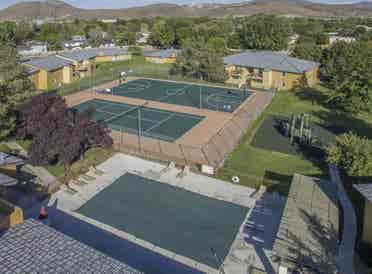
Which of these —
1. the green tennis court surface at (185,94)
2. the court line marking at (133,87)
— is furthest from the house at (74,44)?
the court line marking at (133,87)

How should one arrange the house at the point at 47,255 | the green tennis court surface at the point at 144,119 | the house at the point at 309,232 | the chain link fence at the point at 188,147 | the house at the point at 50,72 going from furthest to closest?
the house at the point at 50,72 < the green tennis court surface at the point at 144,119 < the chain link fence at the point at 188,147 < the house at the point at 309,232 < the house at the point at 47,255

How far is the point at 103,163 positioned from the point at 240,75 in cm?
2879

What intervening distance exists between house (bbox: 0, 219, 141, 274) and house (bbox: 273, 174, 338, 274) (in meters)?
6.04

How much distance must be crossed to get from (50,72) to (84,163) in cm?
2501

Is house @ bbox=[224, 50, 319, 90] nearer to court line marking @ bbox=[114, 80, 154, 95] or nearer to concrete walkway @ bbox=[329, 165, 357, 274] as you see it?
court line marking @ bbox=[114, 80, 154, 95]

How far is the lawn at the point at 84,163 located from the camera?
20.6m

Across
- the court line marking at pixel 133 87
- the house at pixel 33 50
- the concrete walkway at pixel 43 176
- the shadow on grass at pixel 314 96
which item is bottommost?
the concrete walkway at pixel 43 176

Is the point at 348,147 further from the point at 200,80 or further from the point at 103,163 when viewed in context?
the point at 200,80

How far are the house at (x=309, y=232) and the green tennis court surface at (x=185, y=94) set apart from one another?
18551mm

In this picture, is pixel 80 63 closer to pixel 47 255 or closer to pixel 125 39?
pixel 125 39

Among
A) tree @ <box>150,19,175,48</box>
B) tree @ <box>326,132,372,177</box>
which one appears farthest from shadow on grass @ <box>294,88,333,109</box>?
tree @ <box>150,19,175,48</box>

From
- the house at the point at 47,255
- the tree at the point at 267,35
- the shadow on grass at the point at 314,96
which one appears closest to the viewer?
the house at the point at 47,255

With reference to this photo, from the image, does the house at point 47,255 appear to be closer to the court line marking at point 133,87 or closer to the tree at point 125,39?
the court line marking at point 133,87

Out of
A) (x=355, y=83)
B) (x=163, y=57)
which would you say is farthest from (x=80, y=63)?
(x=355, y=83)
